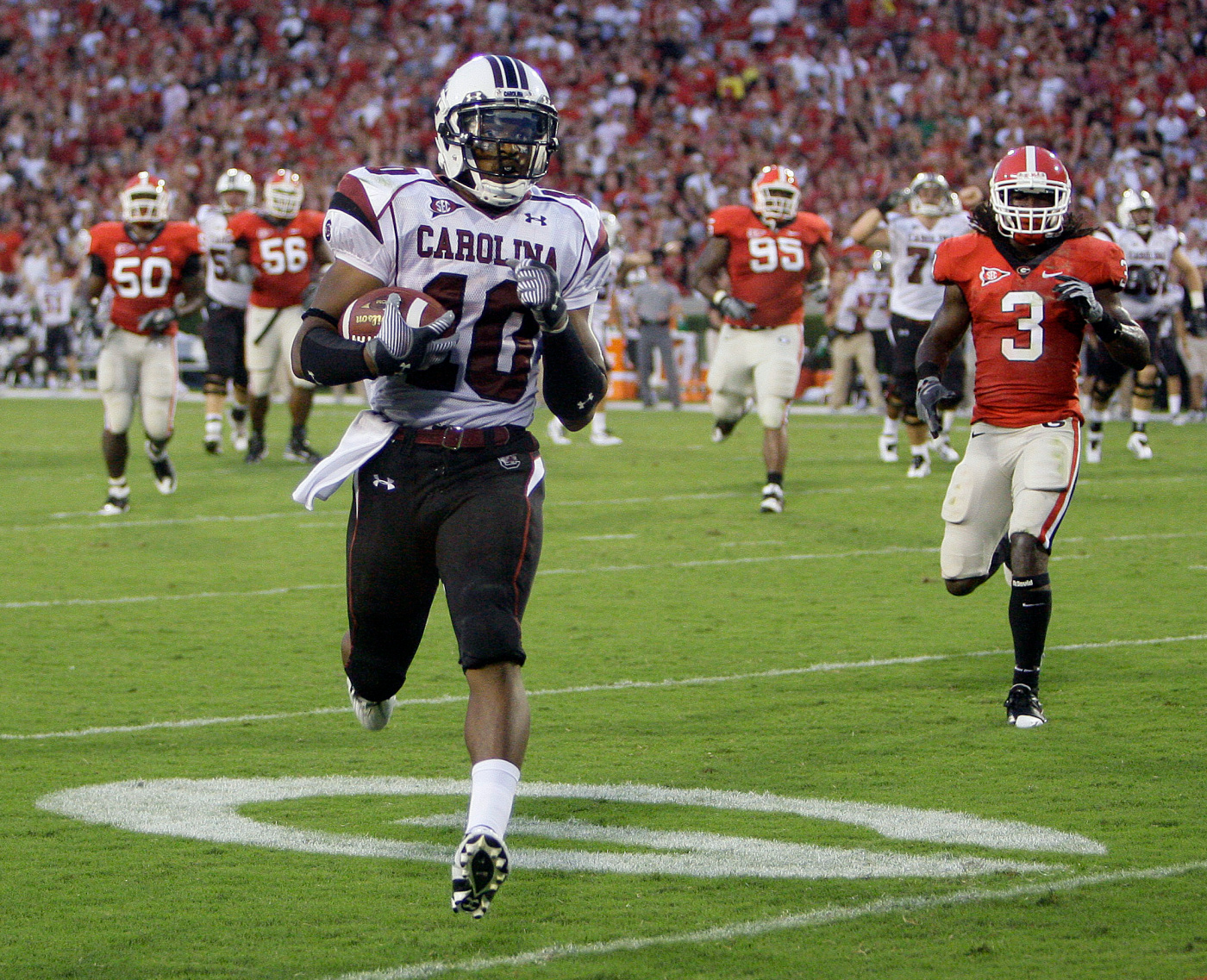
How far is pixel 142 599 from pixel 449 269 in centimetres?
427

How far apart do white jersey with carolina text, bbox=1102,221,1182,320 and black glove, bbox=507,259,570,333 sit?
10.7m

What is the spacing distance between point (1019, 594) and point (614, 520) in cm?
498

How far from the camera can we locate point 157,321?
34.3 feet

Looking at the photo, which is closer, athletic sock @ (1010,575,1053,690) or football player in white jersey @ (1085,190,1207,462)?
athletic sock @ (1010,575,1053,690)

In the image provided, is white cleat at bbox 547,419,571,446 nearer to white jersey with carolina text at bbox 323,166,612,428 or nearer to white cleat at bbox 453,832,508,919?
white jersey with carolina text at bbox 323,166,612,428

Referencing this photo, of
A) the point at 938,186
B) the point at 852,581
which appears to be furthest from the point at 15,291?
the point at 852,581

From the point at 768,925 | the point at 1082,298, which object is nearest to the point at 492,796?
the point at 768,925

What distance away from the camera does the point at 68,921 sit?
11.5 ft

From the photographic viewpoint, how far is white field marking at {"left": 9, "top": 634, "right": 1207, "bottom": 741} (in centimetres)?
526

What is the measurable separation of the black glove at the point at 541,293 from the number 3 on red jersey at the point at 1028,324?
2.28 m

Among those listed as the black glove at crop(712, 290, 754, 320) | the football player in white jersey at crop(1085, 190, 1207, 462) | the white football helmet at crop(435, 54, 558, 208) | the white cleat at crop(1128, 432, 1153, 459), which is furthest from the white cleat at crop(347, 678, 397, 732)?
the white cleat at crop(1128, 432, 1153, 459)

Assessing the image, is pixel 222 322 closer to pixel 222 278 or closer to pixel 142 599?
pixel 222 278

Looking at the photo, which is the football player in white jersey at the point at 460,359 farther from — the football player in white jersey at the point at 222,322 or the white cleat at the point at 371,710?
the football player in white jersey at the point at 222,322

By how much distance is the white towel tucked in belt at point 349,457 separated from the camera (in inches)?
153
